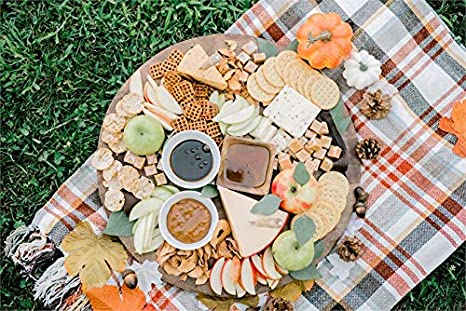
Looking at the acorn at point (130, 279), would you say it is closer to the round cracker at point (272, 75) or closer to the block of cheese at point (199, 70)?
the block of cheese at point (199, 70)

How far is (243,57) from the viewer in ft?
9.28

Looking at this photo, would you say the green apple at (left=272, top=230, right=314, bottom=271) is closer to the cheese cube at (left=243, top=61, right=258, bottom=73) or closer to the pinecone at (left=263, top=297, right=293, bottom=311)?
the pinecone at (left=263, top=297, right=293, bottom=311)

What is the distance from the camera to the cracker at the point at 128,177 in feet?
9.02

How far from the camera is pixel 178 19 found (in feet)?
9.89

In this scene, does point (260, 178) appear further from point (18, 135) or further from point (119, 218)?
point (18, 135)

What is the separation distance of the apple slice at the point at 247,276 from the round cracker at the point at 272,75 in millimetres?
620

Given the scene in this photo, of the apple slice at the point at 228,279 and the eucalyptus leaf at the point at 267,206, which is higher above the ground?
the eucalyptus leaf at the point at 267,206

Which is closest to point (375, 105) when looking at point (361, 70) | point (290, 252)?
point (361, 70)

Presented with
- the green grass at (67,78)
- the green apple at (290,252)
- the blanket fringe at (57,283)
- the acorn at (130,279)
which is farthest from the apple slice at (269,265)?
the blanket fringe at (57,283)

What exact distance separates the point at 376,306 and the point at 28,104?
149 cm

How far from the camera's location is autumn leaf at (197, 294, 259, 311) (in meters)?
2.79

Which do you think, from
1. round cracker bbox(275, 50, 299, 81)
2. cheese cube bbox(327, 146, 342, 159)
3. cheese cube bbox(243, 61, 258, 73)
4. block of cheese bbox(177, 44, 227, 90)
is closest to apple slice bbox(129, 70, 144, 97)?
block of cheese bbox(177, 44, 227, 90)

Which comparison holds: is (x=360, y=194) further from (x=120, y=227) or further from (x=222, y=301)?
(x=120, y=227)

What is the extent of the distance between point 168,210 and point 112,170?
246 mm
